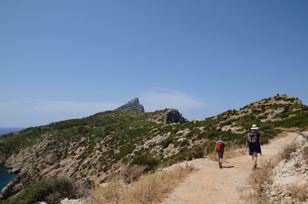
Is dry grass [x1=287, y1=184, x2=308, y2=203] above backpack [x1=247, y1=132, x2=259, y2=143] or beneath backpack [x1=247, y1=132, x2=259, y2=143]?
beneath

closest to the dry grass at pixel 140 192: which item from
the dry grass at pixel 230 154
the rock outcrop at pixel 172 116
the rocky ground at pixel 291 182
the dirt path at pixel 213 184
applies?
the dirt path at pixel 213 184

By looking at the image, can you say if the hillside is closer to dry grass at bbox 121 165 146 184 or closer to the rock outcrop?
the rock outcrop

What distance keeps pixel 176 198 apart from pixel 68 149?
198ft

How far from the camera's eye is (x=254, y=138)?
16.5 metres

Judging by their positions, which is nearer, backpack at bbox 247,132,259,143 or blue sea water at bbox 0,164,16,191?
backpack at bbox 247,132,259,143

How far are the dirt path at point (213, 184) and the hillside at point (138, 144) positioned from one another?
4.85 m

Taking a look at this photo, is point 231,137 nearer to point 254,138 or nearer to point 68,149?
point 254,138

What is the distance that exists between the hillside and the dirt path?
4.85m

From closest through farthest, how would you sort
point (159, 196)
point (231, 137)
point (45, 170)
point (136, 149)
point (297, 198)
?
point (297, 198) < point (159, 196) < point (231, 137) < point (136, 149) < point (45, 170)

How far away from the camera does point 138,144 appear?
159ft

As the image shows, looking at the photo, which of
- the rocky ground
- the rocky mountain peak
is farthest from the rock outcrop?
the rocky ground

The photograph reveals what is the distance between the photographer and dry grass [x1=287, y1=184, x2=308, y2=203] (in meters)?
8.77

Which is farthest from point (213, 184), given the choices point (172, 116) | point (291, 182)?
point (172, 116)

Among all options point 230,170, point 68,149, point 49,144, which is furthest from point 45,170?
point 230,170
